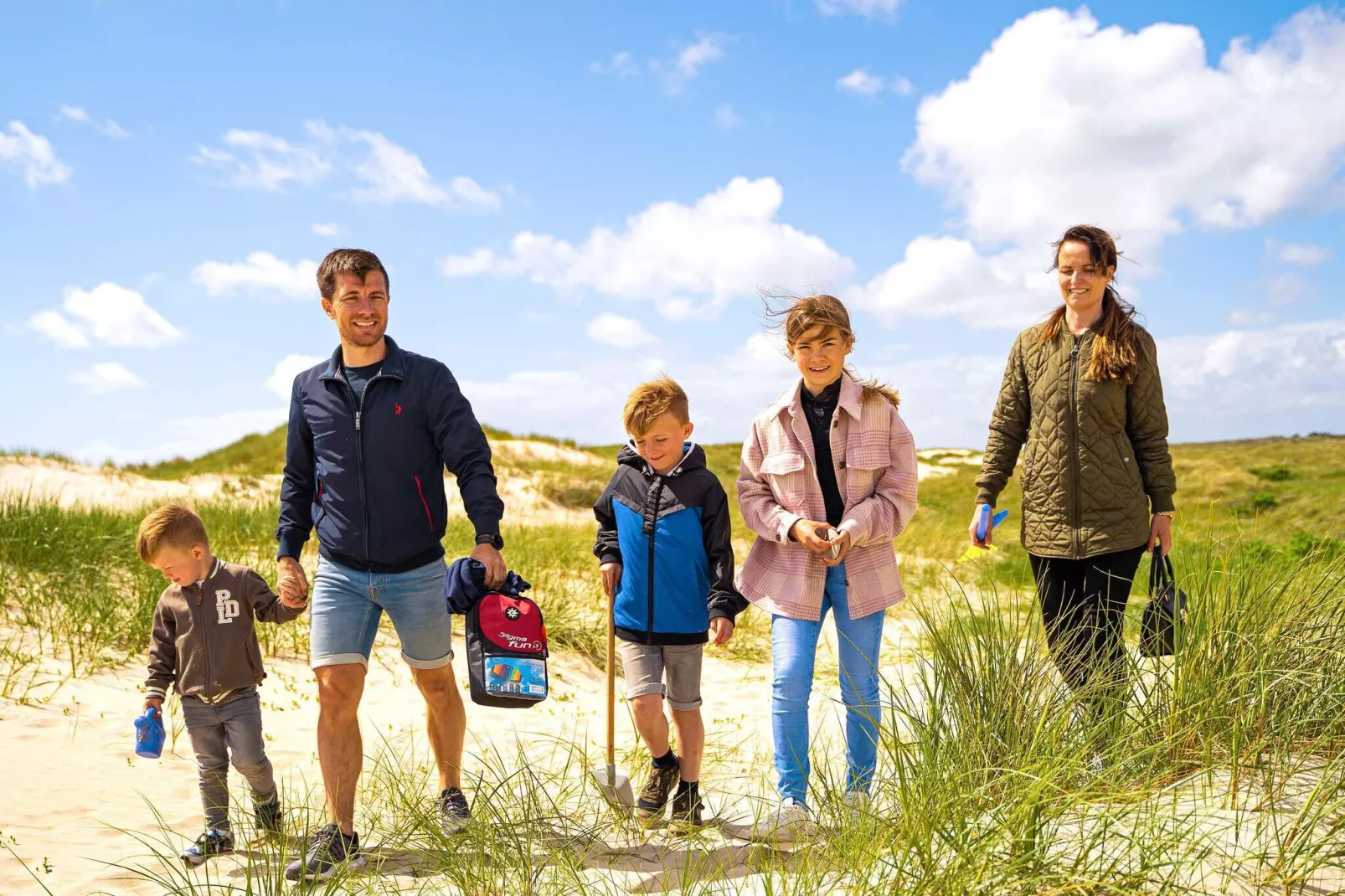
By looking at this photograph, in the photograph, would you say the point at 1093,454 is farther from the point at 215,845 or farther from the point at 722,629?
the point at 215,845

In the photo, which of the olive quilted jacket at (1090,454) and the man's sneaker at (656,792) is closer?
the man's sneaker at (656,792)

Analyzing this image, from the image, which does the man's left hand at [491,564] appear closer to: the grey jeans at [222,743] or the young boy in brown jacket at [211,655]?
the young boy in brown jacket at [211,655]

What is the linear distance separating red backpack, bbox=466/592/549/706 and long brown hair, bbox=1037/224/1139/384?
2.51 meters

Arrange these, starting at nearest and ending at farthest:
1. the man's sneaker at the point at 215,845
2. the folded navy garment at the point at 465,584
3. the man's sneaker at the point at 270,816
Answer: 1. the folded navy garment at the point at 465,584
2. the man's sneaker at the point at 215,845
3. the man's sneaker at the point at 270,816

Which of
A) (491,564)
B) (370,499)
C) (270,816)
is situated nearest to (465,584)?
(491,564)

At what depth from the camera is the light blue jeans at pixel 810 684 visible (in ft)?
12.3

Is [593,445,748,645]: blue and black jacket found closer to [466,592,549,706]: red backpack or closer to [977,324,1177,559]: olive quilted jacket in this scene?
[466,592,549,706]: red backpack

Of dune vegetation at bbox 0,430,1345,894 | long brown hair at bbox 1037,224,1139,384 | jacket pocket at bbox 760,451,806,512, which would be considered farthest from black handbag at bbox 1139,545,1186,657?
jacket pocket at bbox 760,451,806,512

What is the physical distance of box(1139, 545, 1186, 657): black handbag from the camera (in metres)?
3.98

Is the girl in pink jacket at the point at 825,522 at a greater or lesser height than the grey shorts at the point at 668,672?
greater

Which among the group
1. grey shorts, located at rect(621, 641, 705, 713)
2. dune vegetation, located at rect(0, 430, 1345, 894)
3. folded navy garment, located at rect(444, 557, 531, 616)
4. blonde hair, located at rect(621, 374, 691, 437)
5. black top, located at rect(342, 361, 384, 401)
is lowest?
dune vegetation, located at rect(0, 430, 1345, 894)

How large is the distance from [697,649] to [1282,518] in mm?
10091

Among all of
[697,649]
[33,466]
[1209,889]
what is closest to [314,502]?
[697,649]

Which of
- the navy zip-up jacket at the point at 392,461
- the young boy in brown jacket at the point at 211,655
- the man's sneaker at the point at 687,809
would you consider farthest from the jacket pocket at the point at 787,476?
the young boy in brown jacket at the point at 211,655
